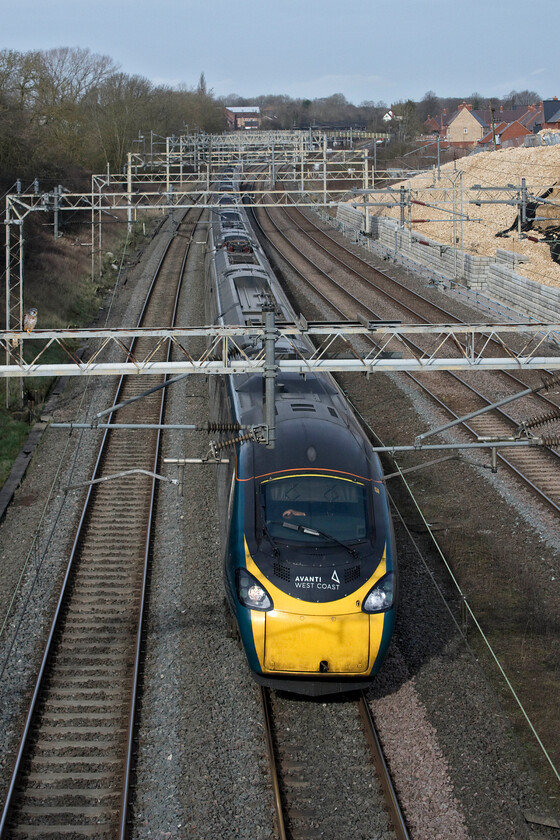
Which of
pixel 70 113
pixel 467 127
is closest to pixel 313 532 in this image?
pixel 70 113

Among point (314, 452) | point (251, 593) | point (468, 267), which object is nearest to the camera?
point (251, 593)

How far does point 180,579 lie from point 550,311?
20.6 metres

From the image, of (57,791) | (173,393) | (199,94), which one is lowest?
(57,791)

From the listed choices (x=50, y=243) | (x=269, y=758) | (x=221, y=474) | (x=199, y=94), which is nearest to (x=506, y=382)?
(x=221, y=474)

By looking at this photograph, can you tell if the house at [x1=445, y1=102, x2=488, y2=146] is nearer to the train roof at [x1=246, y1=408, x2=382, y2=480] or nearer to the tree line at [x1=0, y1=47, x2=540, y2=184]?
the tree line at [x1=0, y1=47, x2=540, y2=184]

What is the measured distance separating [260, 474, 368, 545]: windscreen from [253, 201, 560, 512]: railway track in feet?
9.35

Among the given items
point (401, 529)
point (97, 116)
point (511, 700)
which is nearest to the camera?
point (511, 700)

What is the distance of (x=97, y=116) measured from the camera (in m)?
58.3

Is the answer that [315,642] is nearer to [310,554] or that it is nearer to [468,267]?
[310,554]

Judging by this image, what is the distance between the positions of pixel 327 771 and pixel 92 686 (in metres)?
3.19

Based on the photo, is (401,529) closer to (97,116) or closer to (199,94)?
(97,116)

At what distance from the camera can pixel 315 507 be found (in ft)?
32.2

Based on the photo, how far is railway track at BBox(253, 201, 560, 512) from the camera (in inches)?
683

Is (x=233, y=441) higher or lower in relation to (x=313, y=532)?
higher
